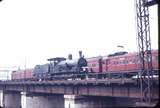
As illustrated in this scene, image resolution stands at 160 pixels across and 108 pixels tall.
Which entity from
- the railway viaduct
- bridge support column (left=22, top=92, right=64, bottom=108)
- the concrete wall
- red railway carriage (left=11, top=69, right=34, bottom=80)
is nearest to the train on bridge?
the railway viaduct

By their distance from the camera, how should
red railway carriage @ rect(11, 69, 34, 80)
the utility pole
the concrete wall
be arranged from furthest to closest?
red railway carriage @ rect(11, 69, 34, 80)
the concrete wall
the utility pole

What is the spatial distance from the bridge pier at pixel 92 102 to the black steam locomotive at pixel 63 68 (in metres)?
4.49

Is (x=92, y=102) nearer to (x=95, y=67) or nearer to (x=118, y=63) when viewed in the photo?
(x=118, y=63)

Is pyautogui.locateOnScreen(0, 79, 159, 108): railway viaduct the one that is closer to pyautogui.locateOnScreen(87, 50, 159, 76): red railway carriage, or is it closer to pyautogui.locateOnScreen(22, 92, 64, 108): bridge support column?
pyautogui.locateOnScreen(22, 92, 64, 108): bridge support column

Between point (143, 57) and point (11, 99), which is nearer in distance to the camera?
point (143, 57)

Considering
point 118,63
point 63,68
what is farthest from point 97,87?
point 63,68

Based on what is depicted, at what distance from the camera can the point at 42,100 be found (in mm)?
47281

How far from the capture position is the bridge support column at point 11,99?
57.0 metres

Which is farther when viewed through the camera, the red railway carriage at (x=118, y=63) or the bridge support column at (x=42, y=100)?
the bridge support column at (x=42, y=100)

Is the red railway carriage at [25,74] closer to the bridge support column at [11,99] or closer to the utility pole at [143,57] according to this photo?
the bridge support column at [11,99]

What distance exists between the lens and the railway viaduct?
982 inches

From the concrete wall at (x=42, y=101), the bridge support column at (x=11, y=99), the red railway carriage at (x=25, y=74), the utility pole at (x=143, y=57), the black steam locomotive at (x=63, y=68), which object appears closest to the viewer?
the utility pole at (x=143, y=57)

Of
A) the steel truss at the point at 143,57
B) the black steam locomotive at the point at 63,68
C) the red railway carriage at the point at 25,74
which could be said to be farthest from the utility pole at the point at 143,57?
the red railway carriage at the point at 25,74

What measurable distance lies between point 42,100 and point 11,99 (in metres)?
13.3
